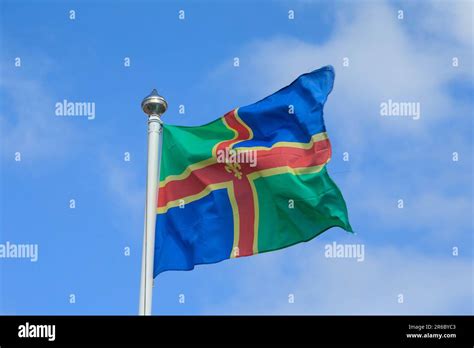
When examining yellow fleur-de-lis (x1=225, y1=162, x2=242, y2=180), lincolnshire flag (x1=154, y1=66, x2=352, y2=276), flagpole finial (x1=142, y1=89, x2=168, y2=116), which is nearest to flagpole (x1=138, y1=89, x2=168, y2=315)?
flagpole finial (x1=142, y1=89, x2=168, y2=116)

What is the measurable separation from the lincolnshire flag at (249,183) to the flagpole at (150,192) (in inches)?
33.0

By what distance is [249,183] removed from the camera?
18047 mm

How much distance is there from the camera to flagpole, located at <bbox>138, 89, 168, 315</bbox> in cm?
1595

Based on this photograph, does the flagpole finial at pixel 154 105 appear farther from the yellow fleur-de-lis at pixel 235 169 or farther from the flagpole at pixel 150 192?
the yellow fleur-de-lis at pixel 235 169

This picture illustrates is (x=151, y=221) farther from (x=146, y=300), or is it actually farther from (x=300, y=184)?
(x=300, y=184)

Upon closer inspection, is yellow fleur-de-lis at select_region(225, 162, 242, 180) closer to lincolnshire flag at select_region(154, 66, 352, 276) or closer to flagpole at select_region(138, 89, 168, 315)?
lincolnshire flag at select_region(154, 66, 352, 276)

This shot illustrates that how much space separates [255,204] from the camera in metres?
18.0

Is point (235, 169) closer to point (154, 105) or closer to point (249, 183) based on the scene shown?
point (249, 183)

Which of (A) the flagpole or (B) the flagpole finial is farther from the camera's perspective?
(B) the flagpole finial

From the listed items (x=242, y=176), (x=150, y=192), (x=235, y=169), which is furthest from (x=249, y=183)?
(x=150, y=192)

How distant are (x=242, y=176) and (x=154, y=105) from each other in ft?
6.67

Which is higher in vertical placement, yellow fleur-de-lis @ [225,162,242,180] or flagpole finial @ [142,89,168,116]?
flagpole finial @ [142,89,168,116]
